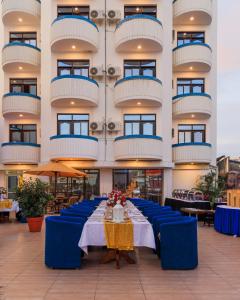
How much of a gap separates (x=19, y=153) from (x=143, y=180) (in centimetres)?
729

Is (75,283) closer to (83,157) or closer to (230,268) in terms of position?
(230,268)

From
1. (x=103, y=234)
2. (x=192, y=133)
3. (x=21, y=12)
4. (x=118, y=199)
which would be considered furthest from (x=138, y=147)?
(x=21, y=12)

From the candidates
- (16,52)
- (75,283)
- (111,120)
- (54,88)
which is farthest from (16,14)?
(75,283)

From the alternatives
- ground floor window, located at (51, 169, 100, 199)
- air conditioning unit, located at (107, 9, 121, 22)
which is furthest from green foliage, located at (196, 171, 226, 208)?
air conditioning unit, located at (107, 9, 121, 22)

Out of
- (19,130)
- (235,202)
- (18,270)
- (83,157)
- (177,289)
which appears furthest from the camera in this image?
(19,130)

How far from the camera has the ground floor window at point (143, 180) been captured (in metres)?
17.7

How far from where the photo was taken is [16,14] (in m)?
18.1

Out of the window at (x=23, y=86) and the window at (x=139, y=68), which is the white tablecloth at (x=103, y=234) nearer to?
the window at (x=139, y=68)

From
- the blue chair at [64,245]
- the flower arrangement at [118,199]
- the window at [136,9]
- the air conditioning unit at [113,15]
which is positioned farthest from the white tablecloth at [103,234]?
the window at [136,9]

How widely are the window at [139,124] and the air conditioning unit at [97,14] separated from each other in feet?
19.5

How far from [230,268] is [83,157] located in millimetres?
11092

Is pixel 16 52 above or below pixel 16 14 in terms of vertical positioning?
below

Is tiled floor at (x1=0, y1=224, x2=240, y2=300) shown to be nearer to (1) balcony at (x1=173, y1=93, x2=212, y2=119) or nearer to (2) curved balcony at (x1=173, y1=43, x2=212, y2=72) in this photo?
(1) balcony at (x1=173, y1=93, x2=212, y2=119)

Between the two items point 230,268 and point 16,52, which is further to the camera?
point 16,52
